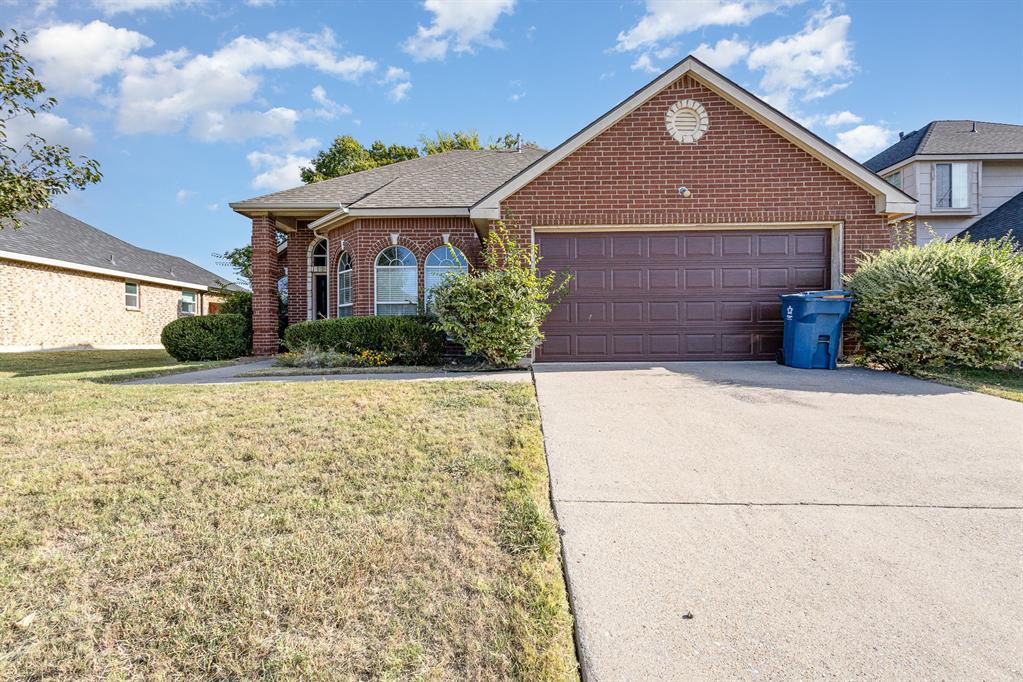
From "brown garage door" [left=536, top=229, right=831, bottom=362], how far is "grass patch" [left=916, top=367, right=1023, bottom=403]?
2.31 metres

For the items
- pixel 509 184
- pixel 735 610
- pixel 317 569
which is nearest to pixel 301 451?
pixel 317 569

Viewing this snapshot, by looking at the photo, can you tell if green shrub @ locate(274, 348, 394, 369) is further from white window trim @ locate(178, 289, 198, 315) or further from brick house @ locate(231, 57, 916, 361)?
white window trim @ locate(178, 289, 198, 315)

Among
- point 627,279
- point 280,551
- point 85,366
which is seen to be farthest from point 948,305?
point 85,366

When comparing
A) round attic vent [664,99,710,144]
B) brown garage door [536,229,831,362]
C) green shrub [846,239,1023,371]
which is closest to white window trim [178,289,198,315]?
brown garage door [536,229,831,362]

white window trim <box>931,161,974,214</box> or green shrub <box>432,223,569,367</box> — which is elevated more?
white window trim <box>931,161,974,214</box>

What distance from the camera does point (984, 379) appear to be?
8195 mm

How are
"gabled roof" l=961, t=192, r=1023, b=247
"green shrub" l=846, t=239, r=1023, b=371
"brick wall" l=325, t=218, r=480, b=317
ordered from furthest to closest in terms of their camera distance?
"gabled roof" l=961, t=192, r=1023, b=247, "brick wall" l=325, t=218, r=480, b=317, "green shrub" l=846, t=239, r=1023, b=371

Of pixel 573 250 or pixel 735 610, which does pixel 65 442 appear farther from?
pixel 573 250

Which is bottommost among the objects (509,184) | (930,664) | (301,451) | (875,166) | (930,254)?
(930,664)

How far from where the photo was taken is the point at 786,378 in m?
7.53

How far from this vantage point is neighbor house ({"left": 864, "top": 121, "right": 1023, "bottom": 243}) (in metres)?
17.5

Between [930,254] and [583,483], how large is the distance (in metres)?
7.79

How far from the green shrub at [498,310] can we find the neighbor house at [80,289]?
9.50 metres

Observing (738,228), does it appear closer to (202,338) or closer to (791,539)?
(791,539)
